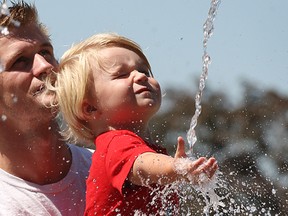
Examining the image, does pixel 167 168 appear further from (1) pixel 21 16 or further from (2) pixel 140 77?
(1) pixel 21 16

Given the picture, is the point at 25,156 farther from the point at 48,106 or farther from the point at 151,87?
the point at 151,87

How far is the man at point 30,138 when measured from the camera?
447 cm

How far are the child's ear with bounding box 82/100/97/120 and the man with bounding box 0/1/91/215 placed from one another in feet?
1.16

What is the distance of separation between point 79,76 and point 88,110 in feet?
0.49

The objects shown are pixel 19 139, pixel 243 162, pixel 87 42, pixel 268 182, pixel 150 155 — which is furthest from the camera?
pixel 243 162

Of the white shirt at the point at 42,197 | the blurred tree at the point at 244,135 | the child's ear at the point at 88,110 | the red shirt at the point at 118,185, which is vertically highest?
the child's ear at the point at 88,110

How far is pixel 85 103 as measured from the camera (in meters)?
4.04

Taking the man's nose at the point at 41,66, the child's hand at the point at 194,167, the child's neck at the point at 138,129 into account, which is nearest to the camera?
the child's hand at the point at 194,167

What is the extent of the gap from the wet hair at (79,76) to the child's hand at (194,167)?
74 centimetres

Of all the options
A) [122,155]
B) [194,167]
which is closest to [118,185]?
[122,155]

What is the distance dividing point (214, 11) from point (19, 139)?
3.81 ft

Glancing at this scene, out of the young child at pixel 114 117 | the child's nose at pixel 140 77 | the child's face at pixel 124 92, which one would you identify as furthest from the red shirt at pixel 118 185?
the child's nose at pixel 140 77

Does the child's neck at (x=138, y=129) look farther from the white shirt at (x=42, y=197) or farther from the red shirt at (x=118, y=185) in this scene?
the white shirt at (x=42, y=197)

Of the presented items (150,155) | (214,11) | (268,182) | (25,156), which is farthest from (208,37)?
(268,182)
